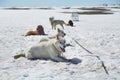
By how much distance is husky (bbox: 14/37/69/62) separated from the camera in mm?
8461

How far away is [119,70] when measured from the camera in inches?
289

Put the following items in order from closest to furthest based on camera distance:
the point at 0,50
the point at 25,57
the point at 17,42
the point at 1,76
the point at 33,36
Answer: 1. the point at 1,76
2. the point at 25,57
3. the point at 0,50
4. the point at 17,42
5. the point at 33,36

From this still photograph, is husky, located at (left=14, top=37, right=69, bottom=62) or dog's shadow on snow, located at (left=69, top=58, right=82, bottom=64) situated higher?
husky, located at (left=14, top=37, right=69, bottom=62)

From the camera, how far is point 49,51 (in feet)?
28.7

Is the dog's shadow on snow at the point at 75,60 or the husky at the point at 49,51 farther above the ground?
the husky at the point at 49,51

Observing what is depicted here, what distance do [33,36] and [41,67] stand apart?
21.9 ft

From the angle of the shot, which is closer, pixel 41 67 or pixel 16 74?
pixel 16 74

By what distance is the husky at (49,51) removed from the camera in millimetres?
8461

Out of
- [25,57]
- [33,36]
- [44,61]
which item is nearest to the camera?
[44,61]

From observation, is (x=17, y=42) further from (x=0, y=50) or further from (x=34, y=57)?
(x=34, y=57)

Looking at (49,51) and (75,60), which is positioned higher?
(49,51)

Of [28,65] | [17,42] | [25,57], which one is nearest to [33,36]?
[17,42]

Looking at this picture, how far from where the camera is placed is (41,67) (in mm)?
7902

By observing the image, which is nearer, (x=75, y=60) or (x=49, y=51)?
(x=75, y=60)
